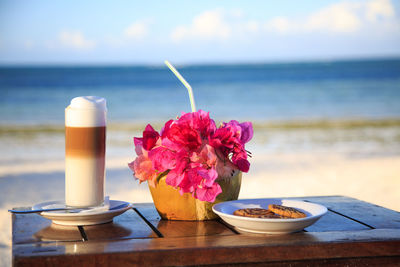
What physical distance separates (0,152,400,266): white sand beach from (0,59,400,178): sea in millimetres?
466

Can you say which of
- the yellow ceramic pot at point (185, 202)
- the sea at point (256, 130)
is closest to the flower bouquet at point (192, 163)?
the yellow ceramic pot at point (185, 202)

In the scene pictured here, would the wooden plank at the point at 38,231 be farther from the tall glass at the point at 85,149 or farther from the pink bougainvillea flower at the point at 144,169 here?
the pink bougainvillea flower at the point at 144,169

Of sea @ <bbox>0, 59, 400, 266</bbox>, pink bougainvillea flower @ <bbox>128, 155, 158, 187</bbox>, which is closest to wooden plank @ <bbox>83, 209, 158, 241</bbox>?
pink bougainvillea flower @ <bbox>128, 155, 158, 187</bbox>

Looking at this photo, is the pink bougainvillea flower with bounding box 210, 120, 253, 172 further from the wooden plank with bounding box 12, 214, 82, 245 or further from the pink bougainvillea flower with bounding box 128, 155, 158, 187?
the wooden plank with bounding box 12, 214, 82, 245

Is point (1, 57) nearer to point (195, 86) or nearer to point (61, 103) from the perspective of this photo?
point (195, 86)

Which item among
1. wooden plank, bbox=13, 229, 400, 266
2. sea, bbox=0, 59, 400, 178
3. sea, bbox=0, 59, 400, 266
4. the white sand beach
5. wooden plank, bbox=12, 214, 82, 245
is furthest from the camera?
sea, bbox=0, 59, 400, 178

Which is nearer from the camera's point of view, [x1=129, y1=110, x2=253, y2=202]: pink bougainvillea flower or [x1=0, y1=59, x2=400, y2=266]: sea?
[x1=129, y1=110, x2=253, y2=202]: pink bougainvillea flower

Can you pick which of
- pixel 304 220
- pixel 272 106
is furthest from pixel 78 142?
pixel 272 106

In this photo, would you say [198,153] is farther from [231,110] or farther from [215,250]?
[231,110]

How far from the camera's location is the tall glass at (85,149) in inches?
47.7

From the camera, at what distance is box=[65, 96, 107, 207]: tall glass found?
1211 millimetres

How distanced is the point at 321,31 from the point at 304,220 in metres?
22.0

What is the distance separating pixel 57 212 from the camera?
1.22 metres

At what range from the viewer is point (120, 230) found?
121 cm
